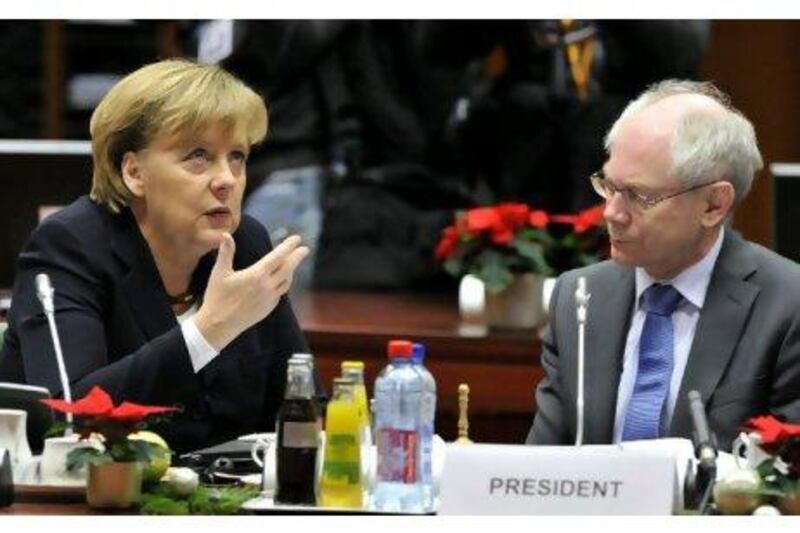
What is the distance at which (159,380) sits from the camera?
3.94m

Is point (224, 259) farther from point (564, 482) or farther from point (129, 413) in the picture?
point (564, 482)

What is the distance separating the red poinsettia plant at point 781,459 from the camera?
10.8ft

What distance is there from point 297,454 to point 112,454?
0.85 feet

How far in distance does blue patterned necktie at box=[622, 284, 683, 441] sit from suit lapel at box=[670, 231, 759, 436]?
42mm

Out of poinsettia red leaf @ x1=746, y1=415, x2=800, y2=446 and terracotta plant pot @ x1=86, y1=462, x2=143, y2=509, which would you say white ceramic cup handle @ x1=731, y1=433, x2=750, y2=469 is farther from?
terracotta plant pot @ x1=86, y1=462, x2=143, y2=509

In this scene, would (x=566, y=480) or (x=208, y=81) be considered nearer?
(x=566, y=480)

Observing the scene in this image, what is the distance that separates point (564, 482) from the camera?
319cm

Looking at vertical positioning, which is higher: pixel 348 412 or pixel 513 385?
pixel 348 412

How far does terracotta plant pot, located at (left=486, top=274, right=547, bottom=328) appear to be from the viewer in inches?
239

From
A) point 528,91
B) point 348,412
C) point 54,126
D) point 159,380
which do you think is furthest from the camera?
point 54,126
